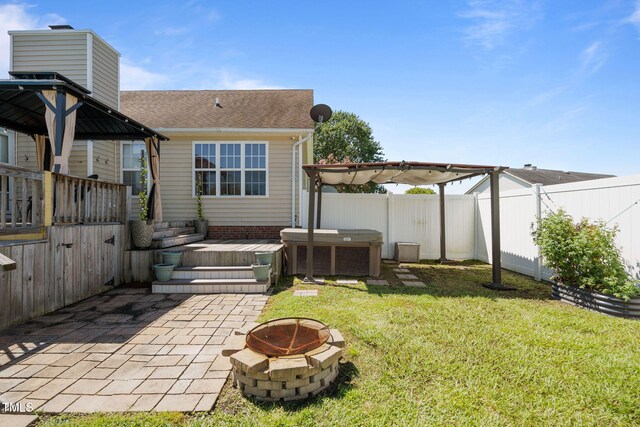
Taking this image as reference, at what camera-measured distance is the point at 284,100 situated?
10.9 metres

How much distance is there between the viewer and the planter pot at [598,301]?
406 centimetres

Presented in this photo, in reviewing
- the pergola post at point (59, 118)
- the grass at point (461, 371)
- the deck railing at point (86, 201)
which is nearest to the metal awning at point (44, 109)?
the pergola post at point (59, 118)

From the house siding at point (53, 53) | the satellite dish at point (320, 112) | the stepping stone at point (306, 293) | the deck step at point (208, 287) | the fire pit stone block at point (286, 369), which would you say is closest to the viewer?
the fire pit stone block at point (286, 369)

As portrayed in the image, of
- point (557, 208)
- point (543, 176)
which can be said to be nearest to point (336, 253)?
point (557, 208)

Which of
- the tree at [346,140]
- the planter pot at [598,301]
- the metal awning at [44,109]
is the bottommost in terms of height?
the planter pot at [598,301]

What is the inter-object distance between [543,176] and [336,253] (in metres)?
19.3

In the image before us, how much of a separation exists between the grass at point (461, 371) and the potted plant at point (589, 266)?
311 millimetres

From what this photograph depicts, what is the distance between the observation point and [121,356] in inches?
117

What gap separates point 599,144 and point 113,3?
20.2 m

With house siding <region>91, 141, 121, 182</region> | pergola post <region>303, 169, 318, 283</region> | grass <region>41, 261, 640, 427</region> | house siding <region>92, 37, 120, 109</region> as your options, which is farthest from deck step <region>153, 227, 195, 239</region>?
house siding <region>92, 37, 120, 109</region>

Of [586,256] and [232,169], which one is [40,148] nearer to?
[232,169]

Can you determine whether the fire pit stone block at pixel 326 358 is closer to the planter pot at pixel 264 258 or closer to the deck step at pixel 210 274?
the planter pot at pixel 264 258

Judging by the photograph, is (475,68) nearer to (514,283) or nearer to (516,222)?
(516,222)

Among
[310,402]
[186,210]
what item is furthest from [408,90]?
[310,402]
